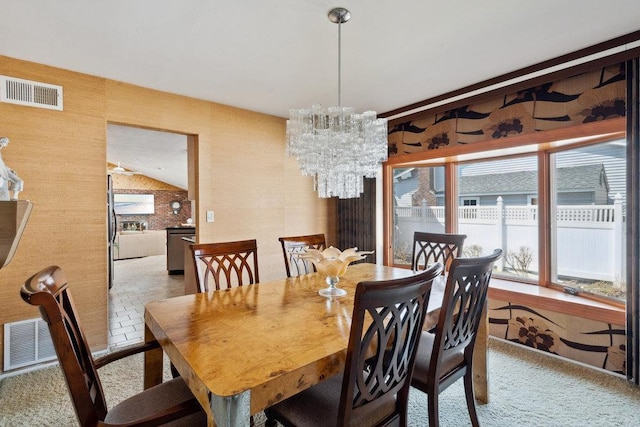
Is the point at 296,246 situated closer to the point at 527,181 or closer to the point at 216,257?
the point at 216,257

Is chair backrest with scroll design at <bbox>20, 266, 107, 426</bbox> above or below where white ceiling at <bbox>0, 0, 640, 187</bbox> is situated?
below

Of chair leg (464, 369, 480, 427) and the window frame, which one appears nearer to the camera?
chair leg (464, 369, 480, 427)

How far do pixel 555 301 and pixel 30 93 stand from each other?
14.8ft

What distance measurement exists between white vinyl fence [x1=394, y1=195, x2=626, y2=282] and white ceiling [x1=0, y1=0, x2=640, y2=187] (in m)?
1.36

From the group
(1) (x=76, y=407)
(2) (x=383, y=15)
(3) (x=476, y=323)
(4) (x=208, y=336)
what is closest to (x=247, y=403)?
(4) (x=208, y=336)

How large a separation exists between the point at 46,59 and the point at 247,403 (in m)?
2.95

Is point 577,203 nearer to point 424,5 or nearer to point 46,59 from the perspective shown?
point 424,5

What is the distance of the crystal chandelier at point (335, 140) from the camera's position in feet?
7.02

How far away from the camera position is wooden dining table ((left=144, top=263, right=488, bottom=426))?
0.98 meters

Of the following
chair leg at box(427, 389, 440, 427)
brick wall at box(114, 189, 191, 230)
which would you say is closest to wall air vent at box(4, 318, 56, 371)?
chair leg at box(427, 389, 440, 427)

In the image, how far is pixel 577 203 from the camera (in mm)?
2807

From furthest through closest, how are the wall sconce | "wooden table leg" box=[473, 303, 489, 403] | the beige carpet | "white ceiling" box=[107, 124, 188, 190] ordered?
1. the wall sconce
2. "white ceiling" box=[107, 124, 188, 190]
3. "wooden table leg" box=[473, 303, 489, 403]
4. the beige carpet

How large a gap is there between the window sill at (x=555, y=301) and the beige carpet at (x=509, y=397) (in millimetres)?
415

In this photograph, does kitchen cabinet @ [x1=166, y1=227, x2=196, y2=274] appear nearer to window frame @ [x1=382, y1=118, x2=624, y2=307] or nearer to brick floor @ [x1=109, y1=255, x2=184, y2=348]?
brick floor @ [x1=109, y1=255, x2=184, y2=348]
